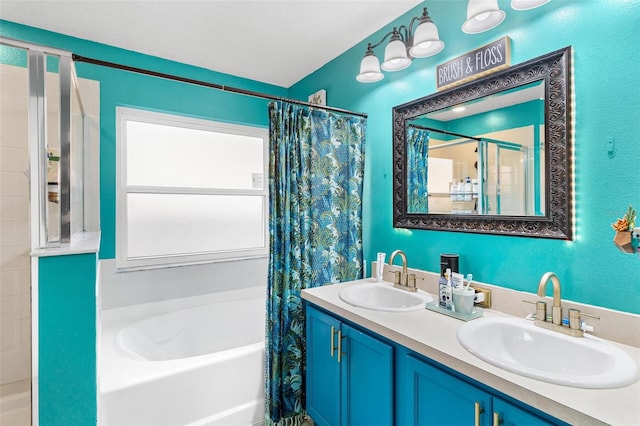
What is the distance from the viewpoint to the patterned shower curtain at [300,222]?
1.94 meters

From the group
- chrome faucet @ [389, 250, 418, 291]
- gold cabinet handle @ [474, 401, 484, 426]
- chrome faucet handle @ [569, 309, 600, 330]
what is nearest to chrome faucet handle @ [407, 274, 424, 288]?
chrome faucet @ [389, 250, 418, 291]

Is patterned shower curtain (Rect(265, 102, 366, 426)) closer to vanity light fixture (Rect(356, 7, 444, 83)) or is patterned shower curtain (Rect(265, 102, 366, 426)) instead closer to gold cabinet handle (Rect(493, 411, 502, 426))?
vanity light fixture (Rect(356, 7, 444, 83))

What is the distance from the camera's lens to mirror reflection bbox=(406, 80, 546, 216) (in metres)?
1.42

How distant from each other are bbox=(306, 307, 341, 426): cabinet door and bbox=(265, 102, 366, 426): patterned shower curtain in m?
0.19

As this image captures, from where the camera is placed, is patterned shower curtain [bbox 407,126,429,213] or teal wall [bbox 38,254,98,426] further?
patterned shower curtain [bbox 407,126,429,213]

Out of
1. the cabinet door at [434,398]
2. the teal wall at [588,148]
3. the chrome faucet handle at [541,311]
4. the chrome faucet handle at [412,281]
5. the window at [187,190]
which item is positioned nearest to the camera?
the cabinet door at [434,398]

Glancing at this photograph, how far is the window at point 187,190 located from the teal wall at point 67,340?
4.06ft

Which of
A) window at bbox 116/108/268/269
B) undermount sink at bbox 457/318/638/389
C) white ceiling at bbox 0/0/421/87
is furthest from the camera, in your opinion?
window at bbox 116/108/268/269

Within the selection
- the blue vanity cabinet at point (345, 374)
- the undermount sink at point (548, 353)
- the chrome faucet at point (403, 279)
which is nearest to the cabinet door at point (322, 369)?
the blue vanity cabinet at point (345, 374)

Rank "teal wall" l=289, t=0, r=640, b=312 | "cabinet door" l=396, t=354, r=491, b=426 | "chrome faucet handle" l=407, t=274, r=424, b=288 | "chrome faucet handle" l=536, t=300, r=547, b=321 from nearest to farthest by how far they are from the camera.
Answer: "cabinet door" l=396, t=354, r=491, b=426, "teal wall" l=289, t=0, r=640, b=312, "chrome faucet handle" l=536, t=300, r=547, b=321, "chrome faucet handle" l=407, t=274, r=424, b=288

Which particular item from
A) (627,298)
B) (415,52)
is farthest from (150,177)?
(627,298)

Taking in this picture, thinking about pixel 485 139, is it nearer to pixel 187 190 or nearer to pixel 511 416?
pixel 511 416

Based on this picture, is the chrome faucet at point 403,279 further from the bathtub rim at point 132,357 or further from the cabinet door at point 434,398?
the bathtub rim at point 132,357

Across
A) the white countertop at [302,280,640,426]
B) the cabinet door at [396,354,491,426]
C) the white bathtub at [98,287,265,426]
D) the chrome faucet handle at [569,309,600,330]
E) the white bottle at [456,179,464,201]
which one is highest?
the white bottle at [456,179,464,201]
